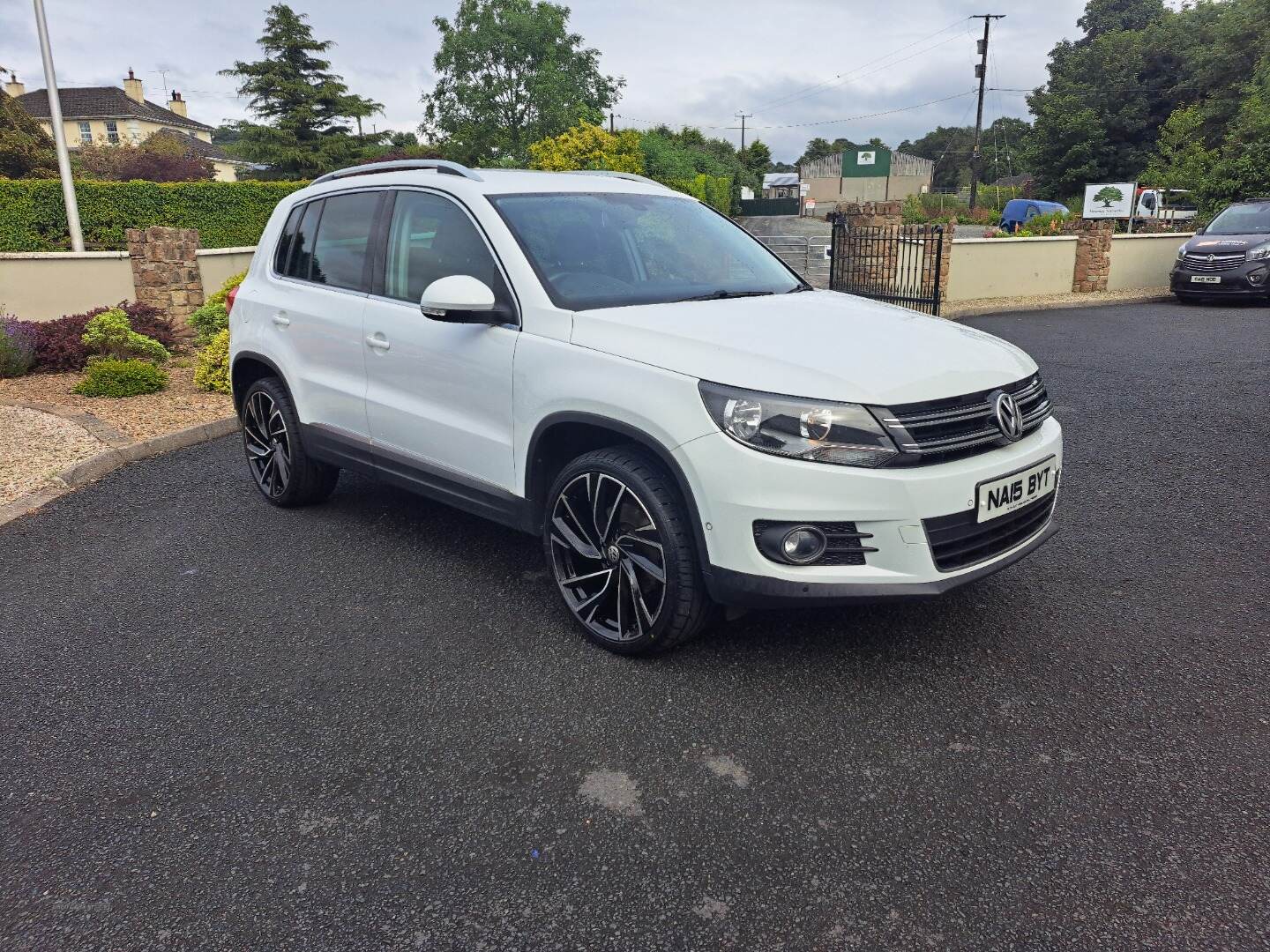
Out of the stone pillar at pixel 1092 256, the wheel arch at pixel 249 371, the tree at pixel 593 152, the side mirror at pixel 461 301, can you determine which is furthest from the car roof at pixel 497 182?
the tree at pixel 593 152

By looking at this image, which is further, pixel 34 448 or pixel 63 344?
pixel 63 344

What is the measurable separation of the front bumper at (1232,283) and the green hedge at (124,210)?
24767mm

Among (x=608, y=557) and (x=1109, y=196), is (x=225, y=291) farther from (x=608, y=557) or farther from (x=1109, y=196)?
(x=1109, y=196)

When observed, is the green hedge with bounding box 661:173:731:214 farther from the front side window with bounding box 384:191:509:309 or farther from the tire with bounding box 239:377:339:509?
the front side window with bounding box 384:191:509:309

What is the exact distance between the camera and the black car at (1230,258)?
52.5 feet

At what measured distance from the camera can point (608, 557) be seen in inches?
141

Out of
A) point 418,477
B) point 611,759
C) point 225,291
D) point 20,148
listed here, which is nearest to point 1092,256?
point 225,291

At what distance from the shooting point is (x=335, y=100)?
47.4 meters

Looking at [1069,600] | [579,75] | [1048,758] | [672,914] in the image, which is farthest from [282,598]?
[579,75]

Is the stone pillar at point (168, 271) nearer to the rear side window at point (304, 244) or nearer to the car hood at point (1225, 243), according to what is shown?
the rear side window at point (304, 244)

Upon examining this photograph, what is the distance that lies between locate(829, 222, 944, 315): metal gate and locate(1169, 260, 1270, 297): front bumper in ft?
14.9

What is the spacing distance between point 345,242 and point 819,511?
3076 millimetres

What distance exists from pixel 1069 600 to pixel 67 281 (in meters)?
13.3

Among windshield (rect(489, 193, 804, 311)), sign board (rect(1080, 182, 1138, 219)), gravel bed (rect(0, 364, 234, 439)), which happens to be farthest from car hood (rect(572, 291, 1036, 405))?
sign board (rect(1080, 182, 1138, 219))
